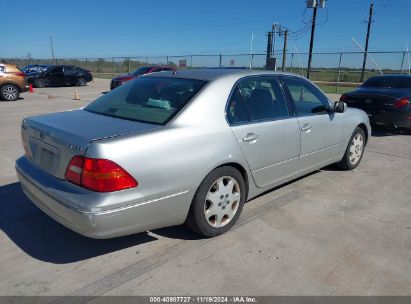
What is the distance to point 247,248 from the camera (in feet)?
10.8

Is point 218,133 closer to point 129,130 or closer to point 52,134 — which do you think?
point 129,130

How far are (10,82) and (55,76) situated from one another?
8.65 metres

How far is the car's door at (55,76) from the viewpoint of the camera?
22.7 m

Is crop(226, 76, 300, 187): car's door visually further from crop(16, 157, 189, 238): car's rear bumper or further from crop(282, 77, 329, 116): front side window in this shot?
crop(16, 157, 189, 238): car's rear bumper

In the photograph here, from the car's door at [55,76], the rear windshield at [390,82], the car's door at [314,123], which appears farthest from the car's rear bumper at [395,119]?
the car's door at [55,76]

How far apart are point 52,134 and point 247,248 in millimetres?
1960

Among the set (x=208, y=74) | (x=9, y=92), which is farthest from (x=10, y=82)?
(x=208, y=74)

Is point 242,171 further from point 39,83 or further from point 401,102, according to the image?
point 39,83

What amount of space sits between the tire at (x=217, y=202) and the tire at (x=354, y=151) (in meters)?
2.56

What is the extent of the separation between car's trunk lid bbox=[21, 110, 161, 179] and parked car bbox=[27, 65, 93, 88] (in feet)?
69.2

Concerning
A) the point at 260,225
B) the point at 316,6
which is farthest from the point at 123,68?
the point at 260,225

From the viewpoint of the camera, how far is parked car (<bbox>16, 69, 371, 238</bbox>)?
2701 mm

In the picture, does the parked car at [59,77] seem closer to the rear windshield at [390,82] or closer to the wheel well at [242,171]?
the rear windshield at [390,82]

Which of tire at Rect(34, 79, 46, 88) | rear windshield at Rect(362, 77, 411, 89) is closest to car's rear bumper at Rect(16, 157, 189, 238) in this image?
rear windshield at Rect(362, 77, 411, 89)
